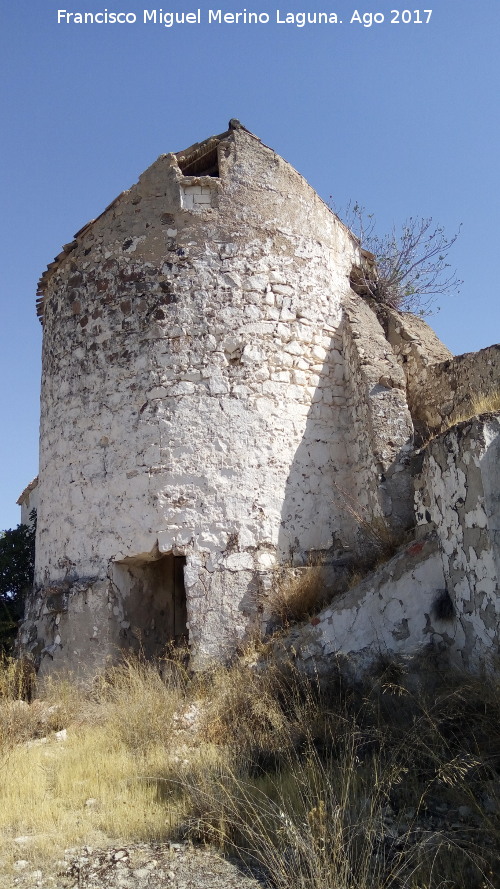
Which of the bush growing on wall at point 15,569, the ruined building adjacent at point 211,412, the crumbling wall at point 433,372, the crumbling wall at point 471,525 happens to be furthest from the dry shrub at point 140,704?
the crumbling wall at point 433,372

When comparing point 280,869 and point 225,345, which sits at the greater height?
point 225,345

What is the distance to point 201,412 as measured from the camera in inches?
298

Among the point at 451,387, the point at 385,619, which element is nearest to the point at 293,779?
the point at 385,619

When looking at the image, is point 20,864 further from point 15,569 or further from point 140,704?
point 15,569

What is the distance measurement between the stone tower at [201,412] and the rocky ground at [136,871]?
2.93m

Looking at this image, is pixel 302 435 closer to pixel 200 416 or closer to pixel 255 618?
pixel 200 416

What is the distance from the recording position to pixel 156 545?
7.36m

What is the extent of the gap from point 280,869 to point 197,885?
470 millimetres

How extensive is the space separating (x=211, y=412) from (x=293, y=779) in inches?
155

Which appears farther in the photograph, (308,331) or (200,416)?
(308,331)

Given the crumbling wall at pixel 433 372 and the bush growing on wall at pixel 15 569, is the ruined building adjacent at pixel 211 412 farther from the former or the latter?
the bush growing on wall at pixel 15 569

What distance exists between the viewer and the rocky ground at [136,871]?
12.2 feet

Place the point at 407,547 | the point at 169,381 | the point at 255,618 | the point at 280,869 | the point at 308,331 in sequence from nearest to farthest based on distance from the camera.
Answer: the point at 280,869 → the point at 407,547 → the point at 255,618 → the point at 169,381 → the point at 308,331

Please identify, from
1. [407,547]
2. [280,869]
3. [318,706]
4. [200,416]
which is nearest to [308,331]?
[200,416]
